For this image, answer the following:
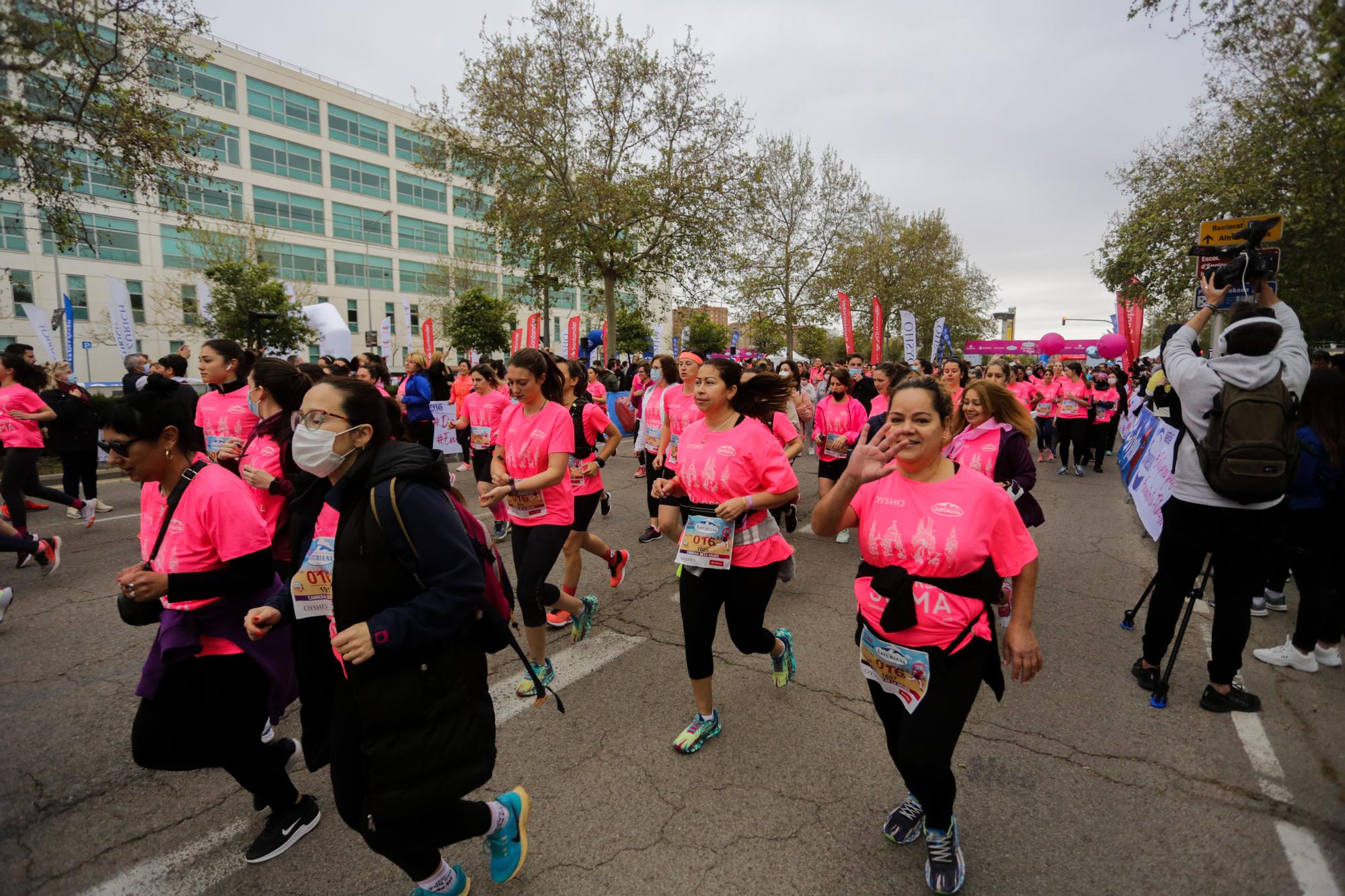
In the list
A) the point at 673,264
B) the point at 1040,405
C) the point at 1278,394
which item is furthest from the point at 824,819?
the point at 673,264

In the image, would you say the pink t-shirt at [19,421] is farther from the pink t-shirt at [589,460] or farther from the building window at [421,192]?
the building window at [421,192]

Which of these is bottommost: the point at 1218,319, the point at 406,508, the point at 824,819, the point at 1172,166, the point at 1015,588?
the point at 824,819

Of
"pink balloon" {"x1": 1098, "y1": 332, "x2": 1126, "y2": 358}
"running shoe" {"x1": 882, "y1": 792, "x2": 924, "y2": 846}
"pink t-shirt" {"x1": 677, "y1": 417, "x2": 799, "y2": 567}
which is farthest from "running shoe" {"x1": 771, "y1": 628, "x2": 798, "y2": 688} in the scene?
"pink balloon" {"x1": 1098, "y1": 332, "x2": 1126, "y2": 358}

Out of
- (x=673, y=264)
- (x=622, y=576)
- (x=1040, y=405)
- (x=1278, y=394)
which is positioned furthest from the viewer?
(x=673, y=264)

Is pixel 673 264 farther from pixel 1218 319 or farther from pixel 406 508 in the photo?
pixel 406 508

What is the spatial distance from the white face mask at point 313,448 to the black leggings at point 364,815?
73 cm

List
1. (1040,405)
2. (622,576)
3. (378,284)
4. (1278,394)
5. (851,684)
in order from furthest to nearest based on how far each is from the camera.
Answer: (378,284) → (1040,405) → (622,576) → (851,684) → (1278,394)

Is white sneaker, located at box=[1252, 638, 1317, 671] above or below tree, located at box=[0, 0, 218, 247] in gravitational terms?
below

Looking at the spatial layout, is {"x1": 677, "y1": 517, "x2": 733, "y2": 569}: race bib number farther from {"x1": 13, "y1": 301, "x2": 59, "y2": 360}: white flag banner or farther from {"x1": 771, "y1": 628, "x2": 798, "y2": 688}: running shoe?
{"x1": 13, "y1": 301, "x2": 59, "y2": 360}: white flag banner

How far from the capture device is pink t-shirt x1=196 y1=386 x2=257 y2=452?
4500 millimetres

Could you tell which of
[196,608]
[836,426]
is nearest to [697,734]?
[196,608]

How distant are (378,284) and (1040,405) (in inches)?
1860

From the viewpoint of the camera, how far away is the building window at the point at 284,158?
4184 cm

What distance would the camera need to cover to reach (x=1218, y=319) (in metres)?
7.93
